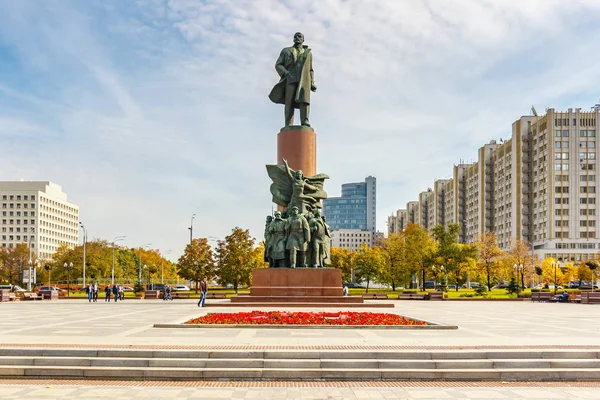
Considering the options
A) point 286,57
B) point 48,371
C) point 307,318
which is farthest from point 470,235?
point 48,371

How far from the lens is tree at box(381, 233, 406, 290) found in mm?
69062

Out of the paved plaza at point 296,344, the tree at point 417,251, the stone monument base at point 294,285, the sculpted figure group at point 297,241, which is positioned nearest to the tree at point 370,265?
the tree at point 417,251

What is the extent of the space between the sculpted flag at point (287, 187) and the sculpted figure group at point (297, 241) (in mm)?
1412

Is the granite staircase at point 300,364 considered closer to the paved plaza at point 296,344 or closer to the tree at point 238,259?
the paved plaza at point 296,344

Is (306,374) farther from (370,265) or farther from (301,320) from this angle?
(370,265)

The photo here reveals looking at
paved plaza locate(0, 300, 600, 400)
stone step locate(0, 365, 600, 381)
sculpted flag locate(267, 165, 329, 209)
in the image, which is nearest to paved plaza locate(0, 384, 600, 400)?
paved plaza locate(0, 300, 600, 400)

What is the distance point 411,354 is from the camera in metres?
13.0

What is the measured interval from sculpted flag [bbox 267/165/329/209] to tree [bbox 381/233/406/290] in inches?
1500

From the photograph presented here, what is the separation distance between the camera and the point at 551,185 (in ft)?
314

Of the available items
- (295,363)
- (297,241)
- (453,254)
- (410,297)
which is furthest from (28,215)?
(295,363)

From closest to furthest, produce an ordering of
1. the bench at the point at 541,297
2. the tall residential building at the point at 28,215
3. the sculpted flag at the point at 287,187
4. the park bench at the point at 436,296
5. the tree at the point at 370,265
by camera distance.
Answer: the sculpted flag at the point at 287,187 < the bench at the point at 541,297 < the park bench at the point at 436,296 < the tree at the point at 370,265 < the tall residential building at the point at 28,215

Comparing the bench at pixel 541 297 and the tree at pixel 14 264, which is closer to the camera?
the bench at pixel 541 297

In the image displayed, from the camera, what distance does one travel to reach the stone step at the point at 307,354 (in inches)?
505

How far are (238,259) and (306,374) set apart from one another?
160 ft
